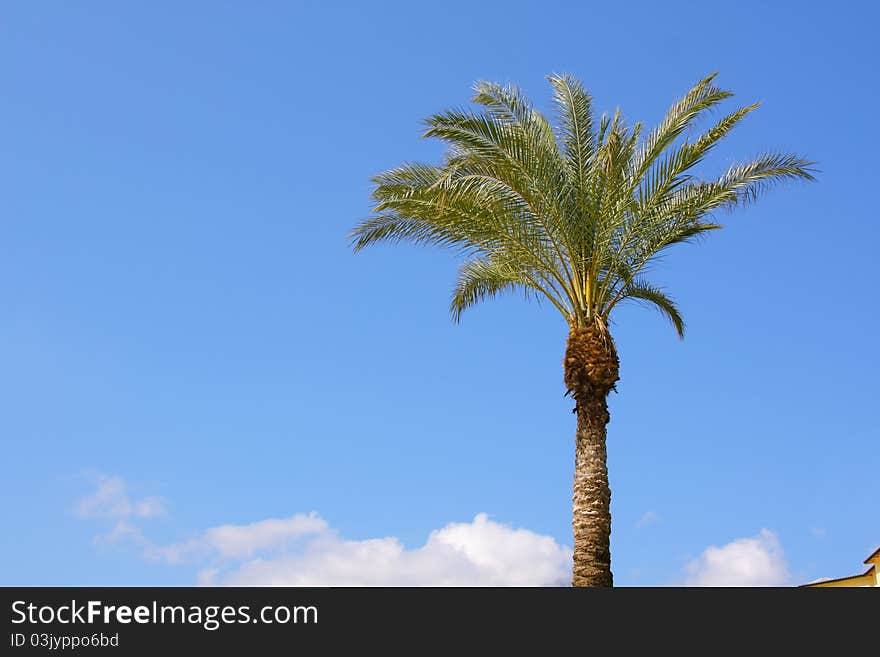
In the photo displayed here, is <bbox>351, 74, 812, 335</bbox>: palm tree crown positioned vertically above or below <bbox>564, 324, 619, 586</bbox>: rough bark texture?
above

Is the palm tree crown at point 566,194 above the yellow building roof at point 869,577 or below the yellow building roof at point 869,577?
above

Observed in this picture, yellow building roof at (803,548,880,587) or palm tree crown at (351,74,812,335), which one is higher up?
palm tree crown at (351,74,812,335)

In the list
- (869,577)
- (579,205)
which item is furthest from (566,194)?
(869,577)

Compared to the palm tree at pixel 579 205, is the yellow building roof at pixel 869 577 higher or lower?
lower

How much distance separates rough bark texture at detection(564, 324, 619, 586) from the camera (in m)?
15.5

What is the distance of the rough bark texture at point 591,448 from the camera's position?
15.5 meters
